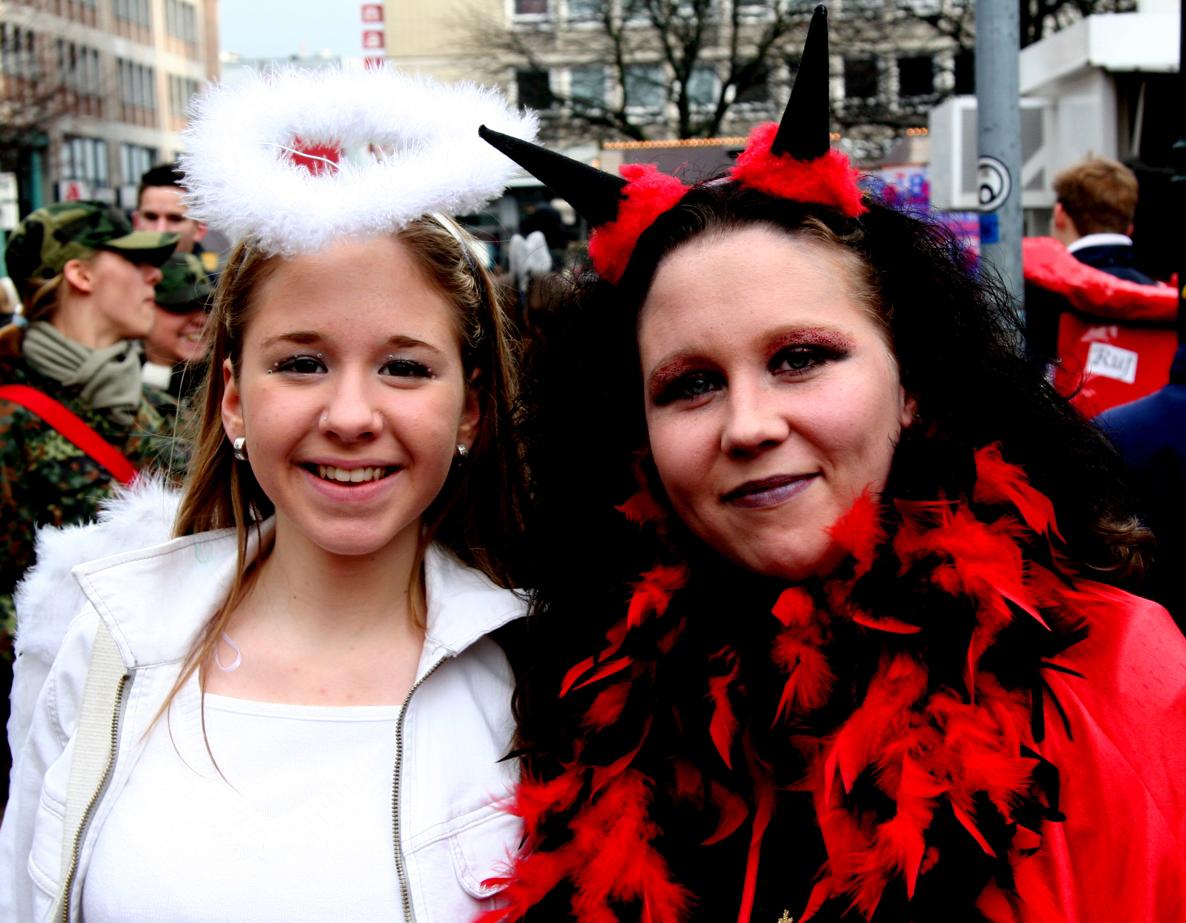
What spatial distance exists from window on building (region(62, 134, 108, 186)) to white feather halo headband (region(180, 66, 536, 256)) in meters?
44.8

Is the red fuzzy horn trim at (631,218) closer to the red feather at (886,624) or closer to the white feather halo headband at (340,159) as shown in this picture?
the white feather halo headband at (340,159)

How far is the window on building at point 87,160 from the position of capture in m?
43.6

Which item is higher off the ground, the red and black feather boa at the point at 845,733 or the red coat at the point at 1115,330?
the red coat at the point at 1115,330

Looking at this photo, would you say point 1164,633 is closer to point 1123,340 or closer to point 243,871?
point 243,871

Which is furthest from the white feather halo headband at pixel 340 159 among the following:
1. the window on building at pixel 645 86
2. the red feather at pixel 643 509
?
the window on building at pixel 645 86

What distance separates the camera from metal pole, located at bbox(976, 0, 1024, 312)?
14.2ft

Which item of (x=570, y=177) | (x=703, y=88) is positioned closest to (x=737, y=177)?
(x=570, y=177)

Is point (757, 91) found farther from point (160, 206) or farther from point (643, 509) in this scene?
point (643, 509)

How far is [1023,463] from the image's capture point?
6.44 feet

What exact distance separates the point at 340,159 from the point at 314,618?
766 mm

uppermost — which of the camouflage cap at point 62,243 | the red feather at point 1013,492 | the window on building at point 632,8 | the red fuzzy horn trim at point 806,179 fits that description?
the window on building at point 632,8

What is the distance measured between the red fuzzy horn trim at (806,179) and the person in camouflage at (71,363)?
187 centimetres

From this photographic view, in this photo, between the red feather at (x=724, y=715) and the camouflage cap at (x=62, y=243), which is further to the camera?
the camouflage cap at (x=62, y=243)

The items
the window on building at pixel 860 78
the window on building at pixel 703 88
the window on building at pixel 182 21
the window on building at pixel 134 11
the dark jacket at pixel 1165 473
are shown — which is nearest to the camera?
the dark jacket at pixel 1165 473
